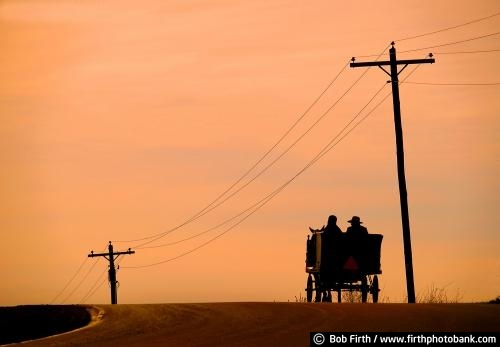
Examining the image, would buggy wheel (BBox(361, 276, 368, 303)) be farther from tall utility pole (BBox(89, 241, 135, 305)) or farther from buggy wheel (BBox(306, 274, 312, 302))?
tall utility pole (BBox(89, 241, 135, 305))

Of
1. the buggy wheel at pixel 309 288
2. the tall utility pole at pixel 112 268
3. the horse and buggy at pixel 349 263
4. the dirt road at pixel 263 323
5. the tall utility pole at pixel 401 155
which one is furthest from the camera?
the tall utility pole at pixel 112 268

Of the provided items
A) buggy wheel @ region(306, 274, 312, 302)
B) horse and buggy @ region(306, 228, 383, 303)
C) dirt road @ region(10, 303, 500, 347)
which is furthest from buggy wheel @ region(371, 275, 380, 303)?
dirt road @ region(10, 303, 500, 347)

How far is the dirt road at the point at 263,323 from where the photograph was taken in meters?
14.7

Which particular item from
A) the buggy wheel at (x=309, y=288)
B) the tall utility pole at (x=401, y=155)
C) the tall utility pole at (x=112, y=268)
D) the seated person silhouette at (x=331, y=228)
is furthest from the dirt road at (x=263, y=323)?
the tall utility pole at (x=112, y=268)

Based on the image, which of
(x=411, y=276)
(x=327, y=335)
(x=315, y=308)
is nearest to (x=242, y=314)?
(x=315, y=308)

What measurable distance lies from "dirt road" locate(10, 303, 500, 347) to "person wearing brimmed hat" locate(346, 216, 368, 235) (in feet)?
28.3

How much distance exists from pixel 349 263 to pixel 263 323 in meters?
12.6

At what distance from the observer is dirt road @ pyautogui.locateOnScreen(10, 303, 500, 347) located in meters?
14.7

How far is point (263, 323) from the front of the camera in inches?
665

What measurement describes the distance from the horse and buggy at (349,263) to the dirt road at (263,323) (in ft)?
27.4

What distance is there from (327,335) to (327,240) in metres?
15.9

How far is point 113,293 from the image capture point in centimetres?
6769

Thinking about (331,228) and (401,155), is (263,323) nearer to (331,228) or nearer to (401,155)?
(331,228)

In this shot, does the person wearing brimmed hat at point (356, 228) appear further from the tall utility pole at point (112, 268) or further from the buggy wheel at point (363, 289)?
the tall utility pole at point (112, 268)
